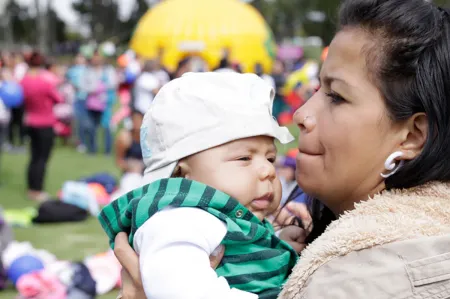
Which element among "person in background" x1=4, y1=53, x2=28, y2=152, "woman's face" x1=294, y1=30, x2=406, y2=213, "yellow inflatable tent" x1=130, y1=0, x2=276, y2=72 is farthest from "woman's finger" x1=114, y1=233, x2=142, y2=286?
"yellow inflatable tent" x1=130, y1=0, x2=276, y2=72

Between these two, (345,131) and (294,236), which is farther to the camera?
(294,236)

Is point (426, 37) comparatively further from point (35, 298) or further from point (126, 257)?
point (35, 298)

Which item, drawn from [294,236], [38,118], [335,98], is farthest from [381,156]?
[38,118]

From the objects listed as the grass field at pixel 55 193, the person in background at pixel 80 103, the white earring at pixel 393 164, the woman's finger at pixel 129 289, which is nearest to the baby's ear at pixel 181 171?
the woman's finger at pixel 129 289

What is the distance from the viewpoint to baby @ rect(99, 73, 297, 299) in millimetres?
1509

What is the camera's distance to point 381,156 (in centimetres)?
150

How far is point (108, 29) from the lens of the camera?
53.6m

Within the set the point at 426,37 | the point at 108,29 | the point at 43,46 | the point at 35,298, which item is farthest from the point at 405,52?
the point at 108,29

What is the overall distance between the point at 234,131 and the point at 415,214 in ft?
1.81

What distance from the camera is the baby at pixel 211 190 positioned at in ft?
4.95

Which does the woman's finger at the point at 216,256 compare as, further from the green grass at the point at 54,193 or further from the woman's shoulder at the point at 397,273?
the green grass at the point at 54,193

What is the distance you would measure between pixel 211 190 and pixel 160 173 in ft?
0.61

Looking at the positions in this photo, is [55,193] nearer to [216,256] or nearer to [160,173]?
[160,173]

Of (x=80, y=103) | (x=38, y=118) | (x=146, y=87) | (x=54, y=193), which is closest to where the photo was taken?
(x=38, y=118)
